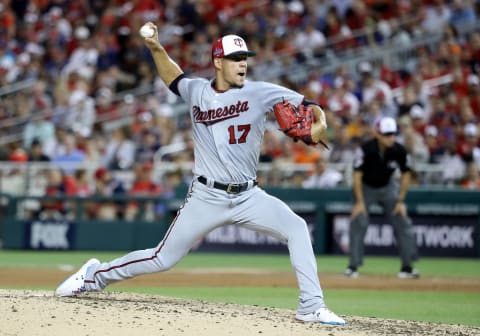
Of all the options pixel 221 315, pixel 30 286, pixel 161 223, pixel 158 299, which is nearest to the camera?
pixel 221 315

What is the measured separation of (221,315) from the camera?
25.0 ft

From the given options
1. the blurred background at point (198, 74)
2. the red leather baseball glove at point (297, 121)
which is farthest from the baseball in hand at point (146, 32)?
the blurred background at point (198, 74)

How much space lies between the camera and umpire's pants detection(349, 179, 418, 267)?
520 inches

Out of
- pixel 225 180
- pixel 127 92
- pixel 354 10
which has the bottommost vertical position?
pixel 225 180

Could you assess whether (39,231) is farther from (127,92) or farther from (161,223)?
(127,92)

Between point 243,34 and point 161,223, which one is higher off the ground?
point 243,34

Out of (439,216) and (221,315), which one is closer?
(221,315)

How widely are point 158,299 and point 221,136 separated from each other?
5.88 ft

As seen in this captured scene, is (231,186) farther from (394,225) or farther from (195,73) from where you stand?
(195,73)

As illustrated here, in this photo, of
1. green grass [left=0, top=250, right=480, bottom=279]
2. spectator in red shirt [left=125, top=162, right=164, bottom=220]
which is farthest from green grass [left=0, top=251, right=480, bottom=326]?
spectator in red shirt [left=125, top=162, right=164, bottom=220]

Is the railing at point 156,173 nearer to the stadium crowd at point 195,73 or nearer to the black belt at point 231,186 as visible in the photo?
the stadium crowd at point 195,73

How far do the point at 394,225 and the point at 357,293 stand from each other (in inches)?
93.8

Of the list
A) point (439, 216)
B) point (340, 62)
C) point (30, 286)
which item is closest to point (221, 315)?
point (30, 286)

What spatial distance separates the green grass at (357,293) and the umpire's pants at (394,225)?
28.4 inches
